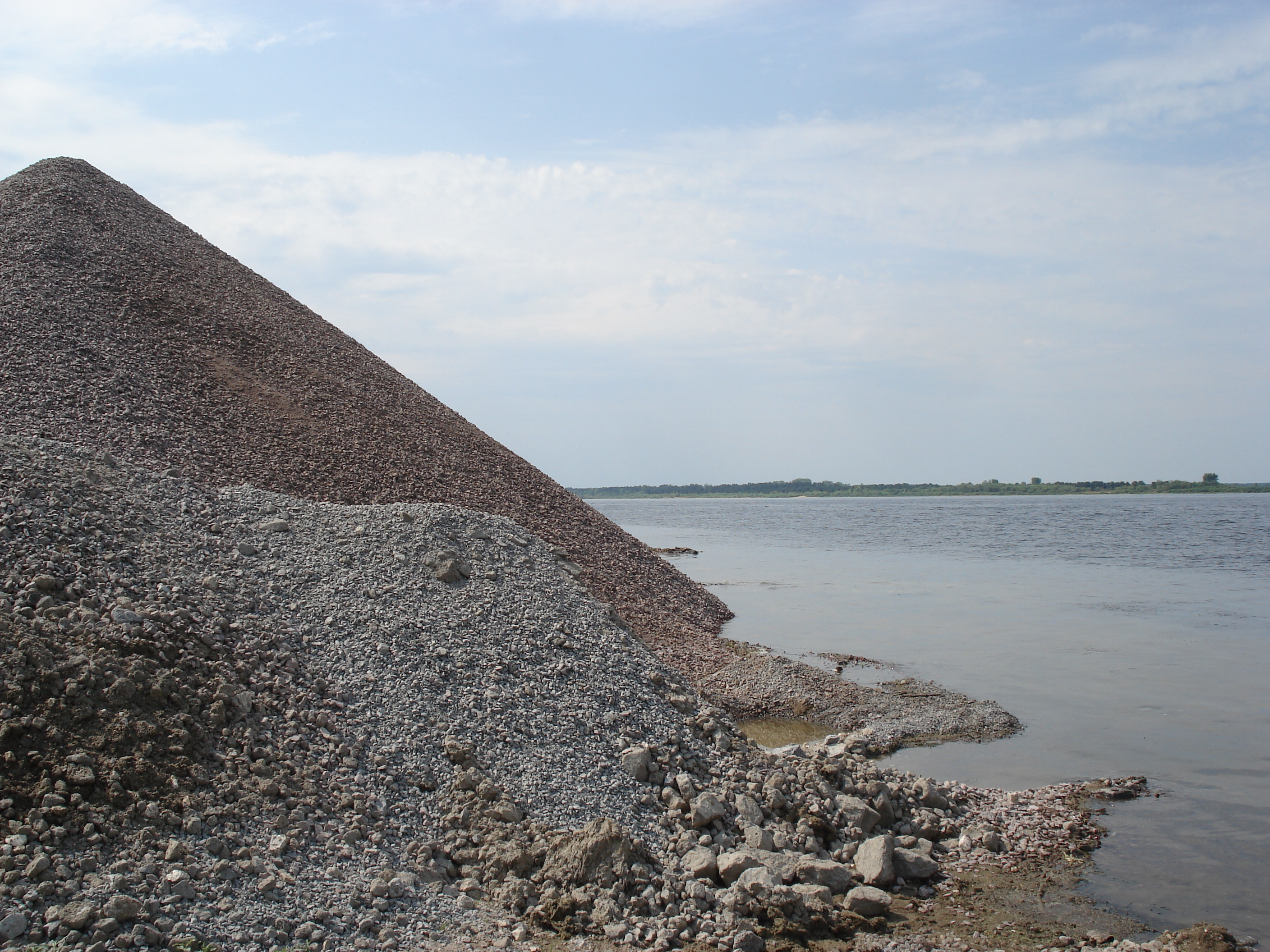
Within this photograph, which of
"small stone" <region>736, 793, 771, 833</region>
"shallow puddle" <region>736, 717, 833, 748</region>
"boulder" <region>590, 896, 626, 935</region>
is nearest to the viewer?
"boulder" <region>590, 896, 626, 935</region>

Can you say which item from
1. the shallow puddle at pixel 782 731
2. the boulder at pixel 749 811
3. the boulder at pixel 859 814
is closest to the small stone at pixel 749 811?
the boulder at pixel 749 811

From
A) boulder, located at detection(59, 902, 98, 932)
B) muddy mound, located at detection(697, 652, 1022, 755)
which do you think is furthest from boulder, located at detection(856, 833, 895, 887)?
boulder, located at detection(59, 902, 98, 932)

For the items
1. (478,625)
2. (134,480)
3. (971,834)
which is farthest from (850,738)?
(134,480)

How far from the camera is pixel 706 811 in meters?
6.88

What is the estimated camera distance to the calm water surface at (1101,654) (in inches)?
290

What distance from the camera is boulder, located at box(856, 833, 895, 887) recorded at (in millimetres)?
6488

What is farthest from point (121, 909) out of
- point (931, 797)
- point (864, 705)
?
point (864, 705)

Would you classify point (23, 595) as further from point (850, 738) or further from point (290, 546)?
point (850, 738)

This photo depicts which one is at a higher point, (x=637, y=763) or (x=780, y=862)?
(x=637, y=763)

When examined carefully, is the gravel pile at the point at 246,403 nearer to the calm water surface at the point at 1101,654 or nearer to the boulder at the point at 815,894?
the calm water surface at the point at 1101,654

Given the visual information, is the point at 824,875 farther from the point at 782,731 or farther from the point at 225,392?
the point at 225,392

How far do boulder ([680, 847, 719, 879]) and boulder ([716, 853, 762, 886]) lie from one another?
48mm

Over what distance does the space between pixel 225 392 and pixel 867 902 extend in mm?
13928

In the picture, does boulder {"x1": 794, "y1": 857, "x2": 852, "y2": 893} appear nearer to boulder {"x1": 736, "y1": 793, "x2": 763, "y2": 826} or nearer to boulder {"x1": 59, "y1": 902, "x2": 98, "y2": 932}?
boulder {"x1": 736, "y1": 793, "x2": 763, "y2": 826}
